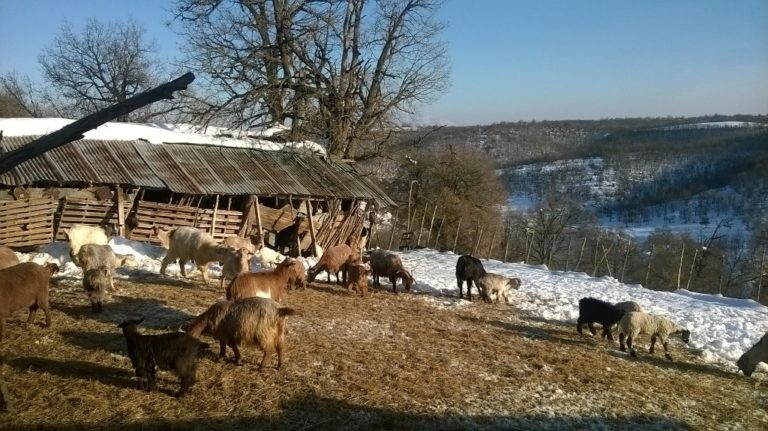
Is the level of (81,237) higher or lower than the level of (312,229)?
higher

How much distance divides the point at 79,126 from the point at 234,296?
603 cm

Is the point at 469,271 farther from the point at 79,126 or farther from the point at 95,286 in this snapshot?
the point at 79,126

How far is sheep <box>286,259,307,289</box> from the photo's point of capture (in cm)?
1098

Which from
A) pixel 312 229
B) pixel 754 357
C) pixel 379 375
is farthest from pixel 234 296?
pixel 312 229

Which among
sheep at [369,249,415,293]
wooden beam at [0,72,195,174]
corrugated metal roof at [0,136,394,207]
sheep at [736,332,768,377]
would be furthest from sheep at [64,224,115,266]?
sheep at [736,332,768,377]

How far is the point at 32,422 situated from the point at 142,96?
419cm

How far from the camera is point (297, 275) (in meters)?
11.9

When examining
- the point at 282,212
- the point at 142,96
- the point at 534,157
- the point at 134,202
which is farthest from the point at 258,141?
the point at 534,157

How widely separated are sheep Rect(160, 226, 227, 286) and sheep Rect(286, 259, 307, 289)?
1.76 metres

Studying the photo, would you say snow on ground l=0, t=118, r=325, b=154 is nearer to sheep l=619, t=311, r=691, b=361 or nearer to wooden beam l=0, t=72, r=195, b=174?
wooden beam l=0, t=72, r=195, b=174

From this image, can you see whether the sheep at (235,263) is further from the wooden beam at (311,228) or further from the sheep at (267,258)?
the wooden beam at (311,228)

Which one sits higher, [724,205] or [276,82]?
[276,82]

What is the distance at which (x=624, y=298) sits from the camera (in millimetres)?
16453

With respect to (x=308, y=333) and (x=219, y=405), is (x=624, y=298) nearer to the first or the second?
(x=308, y=333)
